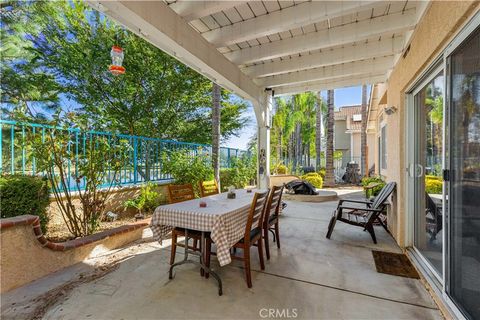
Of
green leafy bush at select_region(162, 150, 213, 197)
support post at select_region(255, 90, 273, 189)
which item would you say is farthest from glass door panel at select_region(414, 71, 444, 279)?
green leafy bush at select_region(162, 150, 213, 197)

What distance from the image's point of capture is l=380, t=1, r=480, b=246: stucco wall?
187 cm

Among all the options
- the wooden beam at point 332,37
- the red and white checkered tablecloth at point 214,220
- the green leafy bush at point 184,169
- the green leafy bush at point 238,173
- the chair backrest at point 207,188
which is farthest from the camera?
the green leafy bush at point 238,173

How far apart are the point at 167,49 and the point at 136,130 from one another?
6.95m

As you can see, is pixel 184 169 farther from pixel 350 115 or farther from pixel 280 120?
pixel 350 115

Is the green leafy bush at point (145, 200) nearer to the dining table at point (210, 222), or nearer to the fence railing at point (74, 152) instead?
the fence railing at point (74, 152)

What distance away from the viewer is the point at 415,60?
9.46ft

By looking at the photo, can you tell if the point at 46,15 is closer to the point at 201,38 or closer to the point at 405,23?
the point at 201,38

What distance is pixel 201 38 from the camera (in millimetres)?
3467

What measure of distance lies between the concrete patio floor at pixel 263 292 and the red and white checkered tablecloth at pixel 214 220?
1.42 ft

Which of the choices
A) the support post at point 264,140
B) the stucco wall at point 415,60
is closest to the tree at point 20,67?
the support post at point 264,140

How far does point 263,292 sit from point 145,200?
3.21 m

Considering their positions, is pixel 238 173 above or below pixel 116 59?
below

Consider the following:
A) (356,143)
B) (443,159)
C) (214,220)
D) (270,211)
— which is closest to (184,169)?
(270,211)

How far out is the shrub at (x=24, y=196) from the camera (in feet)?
8.81
